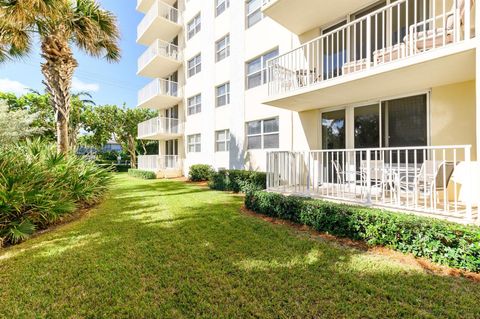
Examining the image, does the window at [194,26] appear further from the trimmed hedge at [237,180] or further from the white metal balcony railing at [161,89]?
the trimmed hedge at [237,180]

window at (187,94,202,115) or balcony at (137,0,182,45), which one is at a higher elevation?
balcony at (137,0,182,45)

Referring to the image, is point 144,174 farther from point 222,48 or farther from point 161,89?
point 222,48

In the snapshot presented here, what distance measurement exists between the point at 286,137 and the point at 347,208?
5998mm

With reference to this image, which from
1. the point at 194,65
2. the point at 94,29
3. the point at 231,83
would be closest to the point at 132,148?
the point at 194,65

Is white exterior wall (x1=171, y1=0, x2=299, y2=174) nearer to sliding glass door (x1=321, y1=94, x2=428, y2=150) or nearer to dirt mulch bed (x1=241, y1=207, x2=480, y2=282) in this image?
sliding glass door (x1=321, y1=94, x2=428, y2=150)

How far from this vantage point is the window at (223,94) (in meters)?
15.1

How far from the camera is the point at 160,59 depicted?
1895 cm

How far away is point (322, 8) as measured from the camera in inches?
326

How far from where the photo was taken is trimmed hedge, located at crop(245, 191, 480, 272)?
12.2 feet

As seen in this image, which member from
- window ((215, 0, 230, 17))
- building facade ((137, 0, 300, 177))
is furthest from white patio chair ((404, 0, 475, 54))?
window ((215, 0, 230, 17))

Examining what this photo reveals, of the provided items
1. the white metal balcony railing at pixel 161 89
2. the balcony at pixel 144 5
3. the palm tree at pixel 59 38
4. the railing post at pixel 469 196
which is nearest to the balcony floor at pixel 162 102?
the white metal balcony railing at pixel 161 89

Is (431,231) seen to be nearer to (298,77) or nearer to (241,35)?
(298,77)

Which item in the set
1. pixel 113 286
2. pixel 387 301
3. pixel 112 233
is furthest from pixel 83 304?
pixel 387 301

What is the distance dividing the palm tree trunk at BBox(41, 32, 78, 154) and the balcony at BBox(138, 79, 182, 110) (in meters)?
9.12
